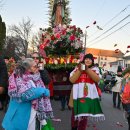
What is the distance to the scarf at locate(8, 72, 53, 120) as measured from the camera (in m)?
5.41

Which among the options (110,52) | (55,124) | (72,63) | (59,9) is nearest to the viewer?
(55,124)

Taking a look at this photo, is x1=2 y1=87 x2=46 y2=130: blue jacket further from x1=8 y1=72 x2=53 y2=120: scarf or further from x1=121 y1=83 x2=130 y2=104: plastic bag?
x1=121 y1=83 x2=130 y2=104: plastic bag

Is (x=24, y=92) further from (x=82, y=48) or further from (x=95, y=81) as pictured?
(x=82, y=48)

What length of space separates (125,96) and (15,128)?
8.08 feet

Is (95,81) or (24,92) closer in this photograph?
(24,92)

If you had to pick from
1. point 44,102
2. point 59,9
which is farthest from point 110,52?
point 44,102

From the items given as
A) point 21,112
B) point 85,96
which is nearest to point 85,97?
point 85,96

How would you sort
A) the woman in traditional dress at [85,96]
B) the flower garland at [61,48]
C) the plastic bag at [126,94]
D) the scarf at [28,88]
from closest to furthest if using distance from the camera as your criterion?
the scarf at [28,88] < the plastic bag at [126,94] < the woman in traditional dress at [85,96] < the flower garland at [61,48]

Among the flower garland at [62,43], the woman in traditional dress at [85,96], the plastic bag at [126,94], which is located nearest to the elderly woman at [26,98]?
the woman in traditional dress at [85,96]

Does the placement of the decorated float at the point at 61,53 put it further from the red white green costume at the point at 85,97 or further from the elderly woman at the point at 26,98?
the elderly woman at the point at 26,98

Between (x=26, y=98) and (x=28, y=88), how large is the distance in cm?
15

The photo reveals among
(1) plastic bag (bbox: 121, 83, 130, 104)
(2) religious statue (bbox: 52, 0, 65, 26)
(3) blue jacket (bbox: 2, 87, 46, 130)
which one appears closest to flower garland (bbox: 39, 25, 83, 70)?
(1) plastic bag (bbox: 121, 83, 130, 104)

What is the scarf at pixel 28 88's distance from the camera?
17.7 feet

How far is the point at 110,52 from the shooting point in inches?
5802
